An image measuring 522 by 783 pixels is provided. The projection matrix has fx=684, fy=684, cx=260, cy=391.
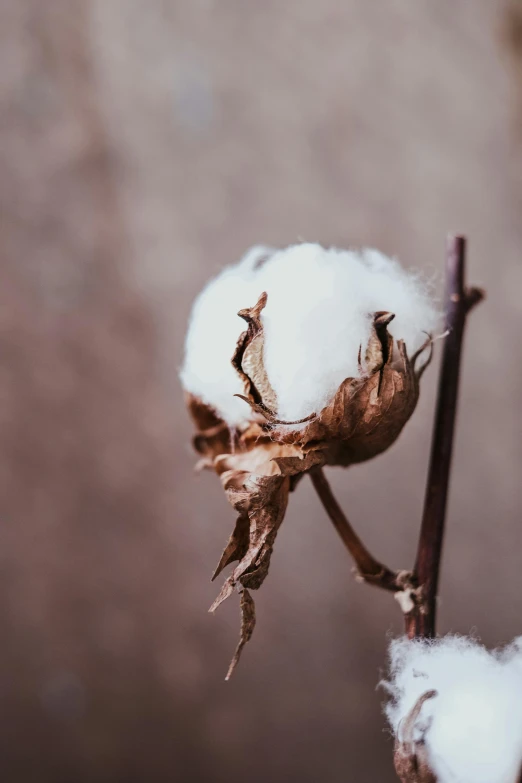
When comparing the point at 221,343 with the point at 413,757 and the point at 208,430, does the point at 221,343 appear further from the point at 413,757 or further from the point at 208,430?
the point at 413,757

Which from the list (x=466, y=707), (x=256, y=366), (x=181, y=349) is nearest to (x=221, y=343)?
(x=256, y=366)

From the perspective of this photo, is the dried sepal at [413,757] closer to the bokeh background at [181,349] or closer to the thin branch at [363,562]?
the thin branch at [363,562]

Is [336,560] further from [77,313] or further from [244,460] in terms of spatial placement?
[244,460]

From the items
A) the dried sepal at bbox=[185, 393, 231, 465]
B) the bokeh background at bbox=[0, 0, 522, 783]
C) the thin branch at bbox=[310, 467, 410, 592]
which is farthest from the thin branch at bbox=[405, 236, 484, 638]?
the bokeh background at bbox=[0, 0, 522, 783]

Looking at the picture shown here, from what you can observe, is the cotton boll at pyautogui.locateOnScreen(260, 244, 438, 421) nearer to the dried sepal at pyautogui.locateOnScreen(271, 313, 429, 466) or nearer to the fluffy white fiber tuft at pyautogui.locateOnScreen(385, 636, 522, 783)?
the dried sepal at pyautogui.locateOnScreen(271, 313, 429, 466)

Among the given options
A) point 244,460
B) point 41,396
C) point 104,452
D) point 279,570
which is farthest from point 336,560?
point 244,460

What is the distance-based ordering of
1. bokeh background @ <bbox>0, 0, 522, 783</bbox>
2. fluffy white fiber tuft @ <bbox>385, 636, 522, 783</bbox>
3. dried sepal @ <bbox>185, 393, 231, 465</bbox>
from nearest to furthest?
fluffy white fiber tuft @ <bbox>385, 636, 522, 783</bbox> → dried sepal @ <bbox>185, 393, 231, 465</bbox> → bokeh background @ <bbox>0, 0, 522, 783</bbox>

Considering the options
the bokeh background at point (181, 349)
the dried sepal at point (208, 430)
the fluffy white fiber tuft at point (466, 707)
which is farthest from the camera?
the bokeh background at point (181, 349)

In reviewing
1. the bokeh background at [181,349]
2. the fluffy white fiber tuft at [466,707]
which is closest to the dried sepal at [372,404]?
the fluffy white fiber tuft at [466,707]
